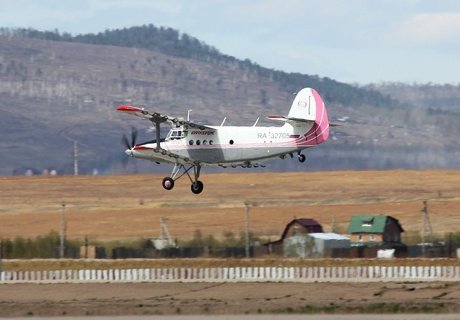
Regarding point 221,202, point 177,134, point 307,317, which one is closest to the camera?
point 307,317

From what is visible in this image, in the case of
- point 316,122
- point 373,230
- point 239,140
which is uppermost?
point 316,122

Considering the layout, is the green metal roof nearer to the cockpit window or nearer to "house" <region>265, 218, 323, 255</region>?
"house" <region>265, 218, 323, 255</region>

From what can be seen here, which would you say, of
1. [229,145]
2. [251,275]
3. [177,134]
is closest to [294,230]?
[251,275]

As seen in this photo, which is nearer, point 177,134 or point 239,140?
point 239,140

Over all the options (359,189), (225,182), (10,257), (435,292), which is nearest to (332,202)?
(359,189)

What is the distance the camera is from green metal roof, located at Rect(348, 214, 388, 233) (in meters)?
98.7

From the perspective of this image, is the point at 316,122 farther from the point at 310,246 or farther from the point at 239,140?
the point at 310,246

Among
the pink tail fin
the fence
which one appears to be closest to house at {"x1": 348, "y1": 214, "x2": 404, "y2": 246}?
the fence

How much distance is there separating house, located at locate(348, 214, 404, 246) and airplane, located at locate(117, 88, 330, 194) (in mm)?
25615

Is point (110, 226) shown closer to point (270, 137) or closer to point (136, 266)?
point (136, 266)

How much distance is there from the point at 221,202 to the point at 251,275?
57043 mm

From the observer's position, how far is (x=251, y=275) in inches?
3191

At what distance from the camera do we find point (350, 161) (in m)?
171

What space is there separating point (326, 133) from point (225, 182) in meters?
88.5
